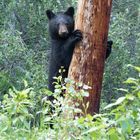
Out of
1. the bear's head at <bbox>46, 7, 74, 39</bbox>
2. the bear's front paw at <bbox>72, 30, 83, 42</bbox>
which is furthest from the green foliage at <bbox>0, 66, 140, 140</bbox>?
the bear's head at <bbox>46, 7, 74, 39</bbox>

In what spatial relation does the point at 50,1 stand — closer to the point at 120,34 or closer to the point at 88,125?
the point at 120,34

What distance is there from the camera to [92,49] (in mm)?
6062

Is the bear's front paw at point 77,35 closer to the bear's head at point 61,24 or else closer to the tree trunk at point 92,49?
the tree trunk at point 92,49

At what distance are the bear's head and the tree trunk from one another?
3.71ft

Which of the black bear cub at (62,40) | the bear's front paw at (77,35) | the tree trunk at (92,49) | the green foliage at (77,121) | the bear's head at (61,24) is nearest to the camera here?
the green foliage at (77,121)

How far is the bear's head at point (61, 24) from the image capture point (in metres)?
7.36

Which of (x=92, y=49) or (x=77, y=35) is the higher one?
(x=77, y=35)

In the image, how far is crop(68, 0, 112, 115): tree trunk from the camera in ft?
19.9

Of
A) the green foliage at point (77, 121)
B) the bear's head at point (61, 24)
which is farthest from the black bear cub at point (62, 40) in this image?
the green foliage at point (77, 121)

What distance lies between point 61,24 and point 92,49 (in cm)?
171

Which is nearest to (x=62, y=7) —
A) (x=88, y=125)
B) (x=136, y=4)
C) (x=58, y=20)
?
(x=136, y=4)

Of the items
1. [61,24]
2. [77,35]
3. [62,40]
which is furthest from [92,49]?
[61,24]

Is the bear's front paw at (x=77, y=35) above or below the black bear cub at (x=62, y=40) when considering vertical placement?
above

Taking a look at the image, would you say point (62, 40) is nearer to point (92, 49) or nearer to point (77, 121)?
point (92, 49)
